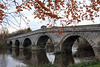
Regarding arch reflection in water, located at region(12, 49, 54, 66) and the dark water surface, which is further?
arch reflection in water, located at region(12, 49, 54, 66)

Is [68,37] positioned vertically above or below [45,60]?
above

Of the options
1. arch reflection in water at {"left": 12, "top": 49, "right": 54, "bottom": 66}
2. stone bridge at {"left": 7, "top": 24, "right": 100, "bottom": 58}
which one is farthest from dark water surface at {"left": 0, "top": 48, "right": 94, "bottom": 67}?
stone bridge at {"left": 7, "top": 24, "right": 100, "bottom": 58}

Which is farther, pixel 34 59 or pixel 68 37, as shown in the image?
pixel 68 37

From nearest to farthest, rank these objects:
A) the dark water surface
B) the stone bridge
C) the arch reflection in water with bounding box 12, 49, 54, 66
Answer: the dark water surface
the arch reflection in water with bounding box 12, 49, 54, 66
the stone bridge

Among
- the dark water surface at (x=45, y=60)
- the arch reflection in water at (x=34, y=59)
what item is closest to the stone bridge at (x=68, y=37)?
the dark water surface at (x=45, y=60)

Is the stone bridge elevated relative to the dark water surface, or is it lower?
elevated

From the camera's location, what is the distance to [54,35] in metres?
20.2

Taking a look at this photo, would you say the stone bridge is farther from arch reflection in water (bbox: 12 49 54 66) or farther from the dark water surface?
arch reflection in water (bbox: 12 49 54 66)

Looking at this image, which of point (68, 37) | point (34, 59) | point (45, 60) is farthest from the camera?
point (68, 37)

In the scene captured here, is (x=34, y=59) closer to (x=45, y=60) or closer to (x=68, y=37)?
(x=45, y=60)

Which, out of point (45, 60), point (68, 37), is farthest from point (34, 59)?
point (68, 37)

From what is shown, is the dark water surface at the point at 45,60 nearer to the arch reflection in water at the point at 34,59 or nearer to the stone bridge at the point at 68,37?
the arch reflection in water at the point at 34,59

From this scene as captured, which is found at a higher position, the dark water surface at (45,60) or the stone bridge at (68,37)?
the stone bridge at (68,37)

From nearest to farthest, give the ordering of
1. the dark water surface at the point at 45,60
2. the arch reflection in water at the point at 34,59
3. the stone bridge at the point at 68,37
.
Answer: the dark water surface at the point at 45,60
the arch reflection in water at the point at 34,59
the stone bridge at the point at 68,37
